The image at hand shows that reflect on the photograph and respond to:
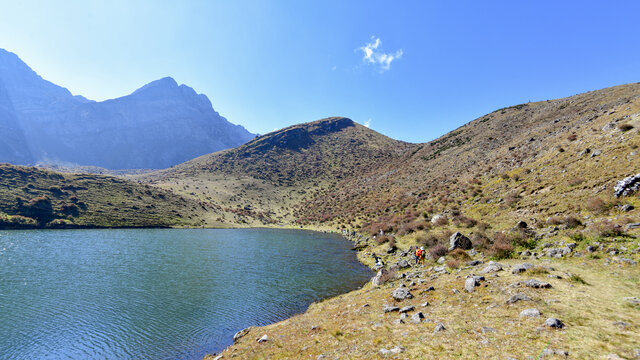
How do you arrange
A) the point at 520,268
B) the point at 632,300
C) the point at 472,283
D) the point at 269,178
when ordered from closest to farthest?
the point at 632,300 → the point at 472,283 → the point at 520,268 → the point at 269,178

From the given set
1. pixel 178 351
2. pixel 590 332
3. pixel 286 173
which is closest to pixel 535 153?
pixel 590 332

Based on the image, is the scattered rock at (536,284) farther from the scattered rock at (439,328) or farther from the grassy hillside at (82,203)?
the grassy hillside at (82,203)

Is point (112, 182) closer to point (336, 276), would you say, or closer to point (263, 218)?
point (263, 218)

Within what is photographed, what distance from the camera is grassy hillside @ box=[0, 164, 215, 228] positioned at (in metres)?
76.0

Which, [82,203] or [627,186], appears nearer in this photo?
[627,186]

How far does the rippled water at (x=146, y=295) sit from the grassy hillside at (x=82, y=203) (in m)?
39.1

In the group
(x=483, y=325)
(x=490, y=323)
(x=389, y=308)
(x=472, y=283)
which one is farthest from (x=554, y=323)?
(x=389, y=308)

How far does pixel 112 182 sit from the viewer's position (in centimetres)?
11262

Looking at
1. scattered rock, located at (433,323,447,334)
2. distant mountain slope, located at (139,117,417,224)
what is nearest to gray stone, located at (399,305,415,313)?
scattered rock, located at (433,323,447,334)

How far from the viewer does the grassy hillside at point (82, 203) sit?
249ft

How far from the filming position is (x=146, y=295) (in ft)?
85.8

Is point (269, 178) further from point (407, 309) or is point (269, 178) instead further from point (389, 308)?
point (407, 309)

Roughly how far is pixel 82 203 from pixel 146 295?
91389 millimetres

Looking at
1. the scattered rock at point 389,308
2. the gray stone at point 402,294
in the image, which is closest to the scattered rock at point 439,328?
the scattered rock at point 389,308
